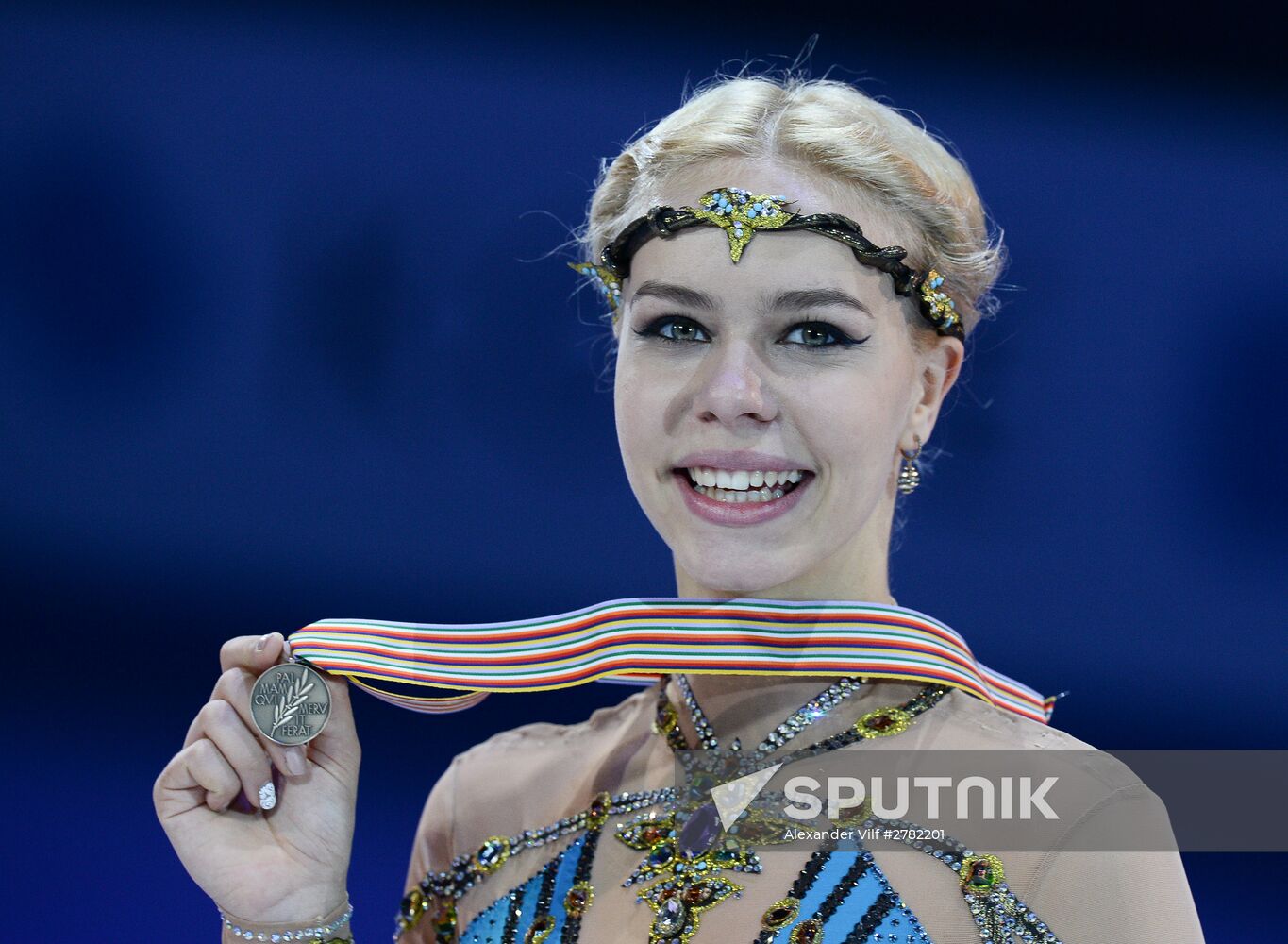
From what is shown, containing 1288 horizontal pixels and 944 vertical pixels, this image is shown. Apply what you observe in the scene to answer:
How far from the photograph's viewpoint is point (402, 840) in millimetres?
2867

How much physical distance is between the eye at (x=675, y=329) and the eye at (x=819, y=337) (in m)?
0.11

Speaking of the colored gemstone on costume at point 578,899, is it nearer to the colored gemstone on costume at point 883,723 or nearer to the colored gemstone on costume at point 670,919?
the colored gemstone on costume at point 670,919

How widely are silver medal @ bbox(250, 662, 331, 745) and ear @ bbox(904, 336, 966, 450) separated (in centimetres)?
83

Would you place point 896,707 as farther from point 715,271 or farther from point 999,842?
point 715,271

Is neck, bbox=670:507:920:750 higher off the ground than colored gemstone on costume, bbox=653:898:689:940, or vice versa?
neck, bbox=670:507:920:750

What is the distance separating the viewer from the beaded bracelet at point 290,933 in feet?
6.33


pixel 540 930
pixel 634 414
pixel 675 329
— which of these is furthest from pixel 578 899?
pixel 675 329

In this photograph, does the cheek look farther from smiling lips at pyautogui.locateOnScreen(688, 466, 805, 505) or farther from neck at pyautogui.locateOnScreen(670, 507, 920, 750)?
neck at pyautogui.locateOnScreen(670, 507, 920, 750)

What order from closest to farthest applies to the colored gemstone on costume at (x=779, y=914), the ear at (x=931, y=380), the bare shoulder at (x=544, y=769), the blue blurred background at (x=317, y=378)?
the colored gemstone on costume at (x=779, y=914) → the ear at (x=931, y=380) → the bare shoulder at (x=544, y=769) → the blue blurred background at (x=317, y=378)

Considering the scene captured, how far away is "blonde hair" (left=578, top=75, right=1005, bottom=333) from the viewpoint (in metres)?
1.94

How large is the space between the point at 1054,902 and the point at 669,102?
160 centimetres

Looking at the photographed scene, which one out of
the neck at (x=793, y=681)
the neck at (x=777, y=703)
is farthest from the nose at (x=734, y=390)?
the neck at (x=777, y=703)

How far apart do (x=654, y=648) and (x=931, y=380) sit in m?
0.52

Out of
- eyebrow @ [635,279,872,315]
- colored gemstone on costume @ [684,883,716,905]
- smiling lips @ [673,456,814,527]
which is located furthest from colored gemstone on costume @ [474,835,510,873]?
eyebrow @ [635,279,872,315]
